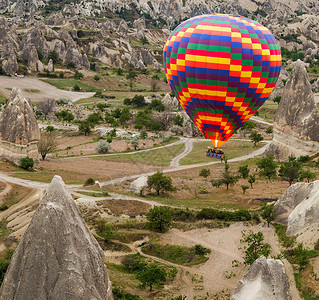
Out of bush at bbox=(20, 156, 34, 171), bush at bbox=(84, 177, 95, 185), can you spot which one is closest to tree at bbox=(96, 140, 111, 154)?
bush at bbox=(20, 156, 34, 171)

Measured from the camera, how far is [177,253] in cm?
2850

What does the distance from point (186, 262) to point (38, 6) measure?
188 m

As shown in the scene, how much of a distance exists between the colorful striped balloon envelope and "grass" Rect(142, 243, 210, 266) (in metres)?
12.2

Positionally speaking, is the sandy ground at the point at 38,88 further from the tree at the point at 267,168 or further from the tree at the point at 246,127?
the tree at the point at 267,168

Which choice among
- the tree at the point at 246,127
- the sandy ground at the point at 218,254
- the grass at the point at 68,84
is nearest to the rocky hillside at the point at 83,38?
the grass at the point at 68,84

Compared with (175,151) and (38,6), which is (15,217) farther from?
(38,6)

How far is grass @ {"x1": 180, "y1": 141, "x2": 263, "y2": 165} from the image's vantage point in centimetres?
5490

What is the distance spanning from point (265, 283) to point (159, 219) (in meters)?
13.9

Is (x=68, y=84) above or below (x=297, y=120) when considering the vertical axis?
below

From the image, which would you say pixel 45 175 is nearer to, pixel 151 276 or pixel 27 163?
pixel 27 163

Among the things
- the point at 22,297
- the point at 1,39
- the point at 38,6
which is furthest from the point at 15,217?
the point at 38,6

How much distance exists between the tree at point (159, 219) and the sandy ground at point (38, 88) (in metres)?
68.9

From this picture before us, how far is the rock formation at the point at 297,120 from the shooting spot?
4794 cm

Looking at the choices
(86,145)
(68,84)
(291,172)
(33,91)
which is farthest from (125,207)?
(68,84)
